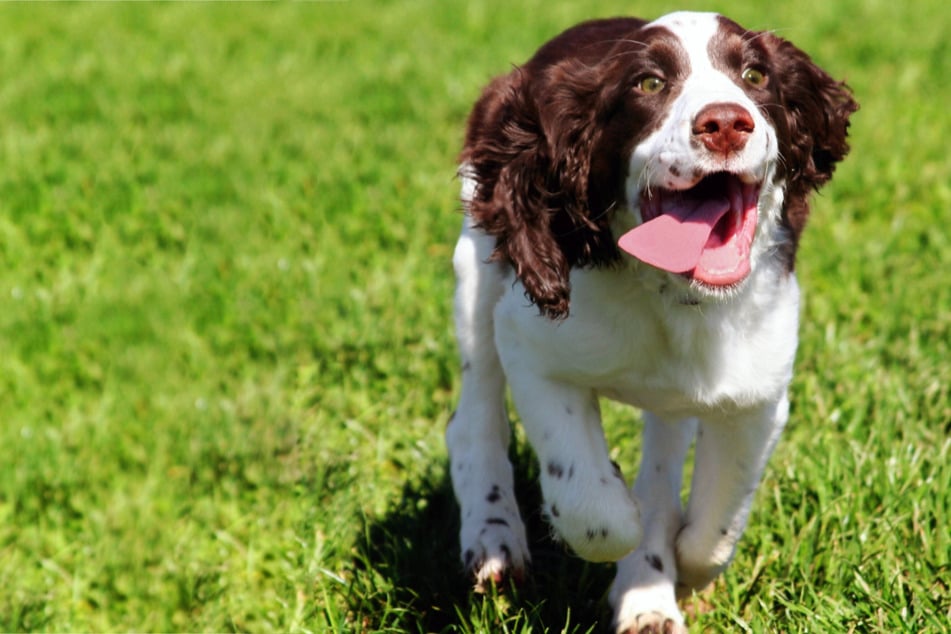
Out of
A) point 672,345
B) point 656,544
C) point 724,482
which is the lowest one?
point 656,544

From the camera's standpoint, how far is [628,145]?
2.92m

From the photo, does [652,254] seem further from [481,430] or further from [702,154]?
[481,430]

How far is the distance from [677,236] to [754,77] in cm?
46

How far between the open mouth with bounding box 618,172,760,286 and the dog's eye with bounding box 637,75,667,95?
0.22 meters

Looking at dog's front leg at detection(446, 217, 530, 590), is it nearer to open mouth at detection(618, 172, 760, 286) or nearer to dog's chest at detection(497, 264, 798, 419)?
dog's chest at detection(497, 264, 798, 419)

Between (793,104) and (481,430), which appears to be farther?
(481,430)

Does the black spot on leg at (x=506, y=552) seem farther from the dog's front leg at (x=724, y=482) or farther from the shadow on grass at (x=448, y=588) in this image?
the dog's front leg at (x=724, y=482)

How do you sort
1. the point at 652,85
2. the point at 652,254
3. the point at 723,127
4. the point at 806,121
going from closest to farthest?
the point at 723,127, the point at 652,254, the point at 652,85, the point at 806,121

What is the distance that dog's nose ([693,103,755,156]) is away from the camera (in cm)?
259

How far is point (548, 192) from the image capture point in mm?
3043

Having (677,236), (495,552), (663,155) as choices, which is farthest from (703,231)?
(495,552)

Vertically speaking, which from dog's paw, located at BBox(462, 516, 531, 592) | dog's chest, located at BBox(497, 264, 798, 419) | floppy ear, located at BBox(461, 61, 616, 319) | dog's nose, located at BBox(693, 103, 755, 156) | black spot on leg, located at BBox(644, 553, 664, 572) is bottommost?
dog's paw, located at BBox(462, 516, 531, 592)

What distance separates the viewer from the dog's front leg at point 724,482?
10.8 ft

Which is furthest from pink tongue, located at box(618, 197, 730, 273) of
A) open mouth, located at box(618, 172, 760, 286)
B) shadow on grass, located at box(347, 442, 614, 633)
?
shadow on grass, located at box(347, 442, 614, 633)
